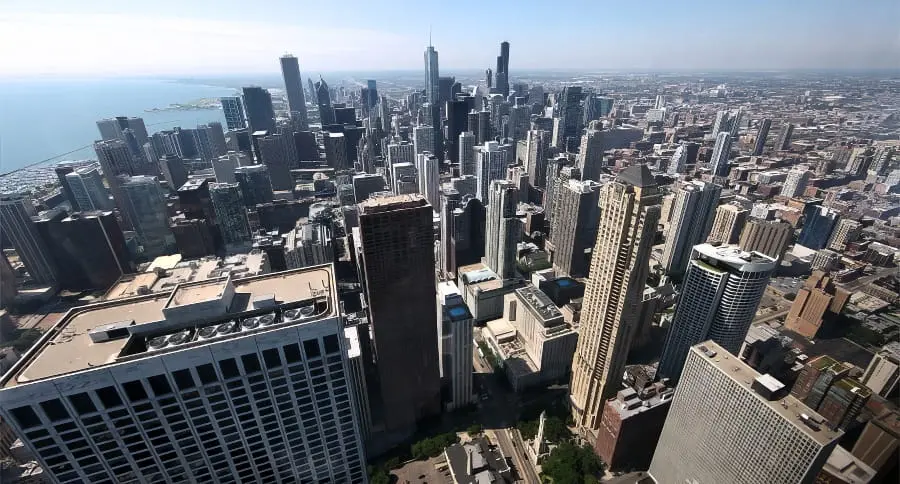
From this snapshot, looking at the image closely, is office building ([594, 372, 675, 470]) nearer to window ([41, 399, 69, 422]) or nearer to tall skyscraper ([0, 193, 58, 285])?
window ([41, 399, 69, 422])

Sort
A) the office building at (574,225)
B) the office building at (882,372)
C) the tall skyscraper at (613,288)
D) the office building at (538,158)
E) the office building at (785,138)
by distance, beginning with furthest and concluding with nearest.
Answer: the office building at (785,138) → the office building at (538,158) → the office building at (574,225) → the tall skyscraper at (613,288) → the office building at (882,372)

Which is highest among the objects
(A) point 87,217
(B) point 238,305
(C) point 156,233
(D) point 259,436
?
(B) point 238,305

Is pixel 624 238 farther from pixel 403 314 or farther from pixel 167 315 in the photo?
pixel 167 315

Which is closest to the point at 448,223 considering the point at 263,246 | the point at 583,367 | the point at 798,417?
the point at 263,246

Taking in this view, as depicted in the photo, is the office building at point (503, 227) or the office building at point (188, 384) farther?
the office building at point (503, 227)

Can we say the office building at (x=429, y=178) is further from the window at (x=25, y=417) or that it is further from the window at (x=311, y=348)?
the window at (x=25, y=417)

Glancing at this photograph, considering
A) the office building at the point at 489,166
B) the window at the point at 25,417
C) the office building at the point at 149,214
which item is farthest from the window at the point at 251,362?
the office building at the point at 489,166

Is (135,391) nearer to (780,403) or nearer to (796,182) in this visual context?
(780,403)

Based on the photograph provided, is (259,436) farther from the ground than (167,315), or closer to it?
closer to it

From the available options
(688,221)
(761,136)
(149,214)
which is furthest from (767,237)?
(149,214)
